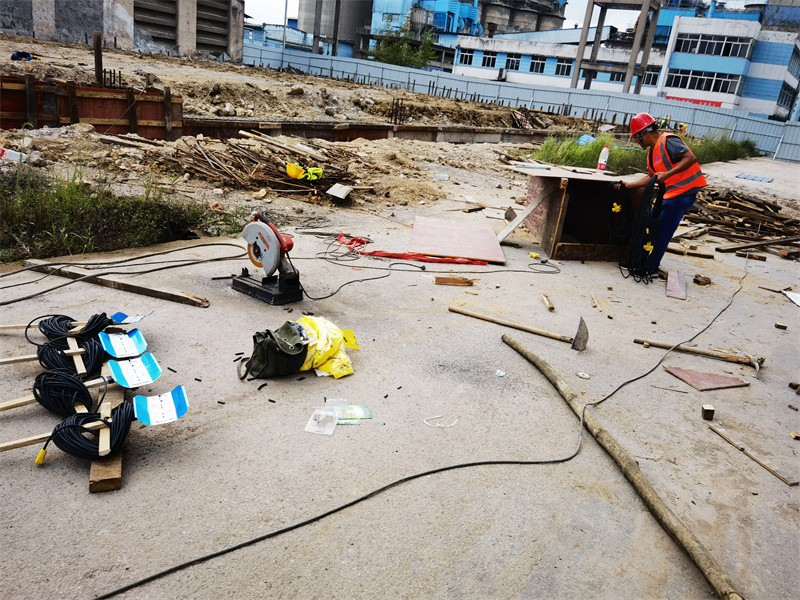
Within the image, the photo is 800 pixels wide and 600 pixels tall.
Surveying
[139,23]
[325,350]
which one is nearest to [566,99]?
[139,23]

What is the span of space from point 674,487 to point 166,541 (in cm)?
293

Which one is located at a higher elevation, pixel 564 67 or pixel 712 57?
pixel 712 57

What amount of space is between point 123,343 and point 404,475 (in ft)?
7.70

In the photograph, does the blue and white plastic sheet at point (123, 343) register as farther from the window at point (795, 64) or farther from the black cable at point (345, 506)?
the window at point (795, 64)

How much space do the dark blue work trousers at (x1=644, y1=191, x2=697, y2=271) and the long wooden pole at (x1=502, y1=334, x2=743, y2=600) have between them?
4.08 metres

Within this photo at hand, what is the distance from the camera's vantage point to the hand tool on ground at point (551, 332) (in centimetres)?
509

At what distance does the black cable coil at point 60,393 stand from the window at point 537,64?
62690 mm

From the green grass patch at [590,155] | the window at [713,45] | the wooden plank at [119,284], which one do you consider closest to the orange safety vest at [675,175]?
the wooden plank at [119,284]

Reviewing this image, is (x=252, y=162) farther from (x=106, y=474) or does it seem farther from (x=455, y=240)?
(x=106, y=474)

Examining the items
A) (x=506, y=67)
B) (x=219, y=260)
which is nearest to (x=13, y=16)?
(x=219, y=260)

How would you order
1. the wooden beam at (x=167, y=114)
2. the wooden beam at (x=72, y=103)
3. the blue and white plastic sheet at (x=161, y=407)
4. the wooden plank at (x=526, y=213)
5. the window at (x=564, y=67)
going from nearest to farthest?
1. the blue and white plastic sheet at (x=161, y=407)
2. the wooden plank at (x=526, y=213)
3. the wooden beam at (x=72, y=103)
4. the wooden beam at (x=167, y=114)
5. the window at (x=564, y=67)

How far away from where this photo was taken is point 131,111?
13.1m

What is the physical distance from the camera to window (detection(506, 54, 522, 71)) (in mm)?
58884

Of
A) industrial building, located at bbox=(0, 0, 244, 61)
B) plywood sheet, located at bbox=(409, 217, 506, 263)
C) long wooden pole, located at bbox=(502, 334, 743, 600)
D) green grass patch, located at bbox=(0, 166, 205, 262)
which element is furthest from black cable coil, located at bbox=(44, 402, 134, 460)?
industrial building, located at bbox=(0, 0, 244, 61)
